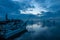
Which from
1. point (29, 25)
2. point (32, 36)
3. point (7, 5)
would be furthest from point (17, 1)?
point (32, 36)

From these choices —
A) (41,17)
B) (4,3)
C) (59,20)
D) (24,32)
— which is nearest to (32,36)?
(24,32)

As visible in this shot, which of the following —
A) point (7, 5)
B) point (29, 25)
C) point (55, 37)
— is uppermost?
point (7, 5)

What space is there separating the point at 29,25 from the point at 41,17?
24 centimetres

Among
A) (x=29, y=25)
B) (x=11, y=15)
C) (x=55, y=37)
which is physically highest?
(x=11, y=15)

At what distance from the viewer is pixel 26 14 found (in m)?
2.71

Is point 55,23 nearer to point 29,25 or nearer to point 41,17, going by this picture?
point 41,17

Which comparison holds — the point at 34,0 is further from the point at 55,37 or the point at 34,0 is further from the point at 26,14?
the point at 55,37

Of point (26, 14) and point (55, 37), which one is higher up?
point (26, 14)

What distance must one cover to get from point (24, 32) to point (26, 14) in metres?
0.30

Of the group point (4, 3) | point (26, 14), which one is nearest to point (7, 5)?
point (4, 3)

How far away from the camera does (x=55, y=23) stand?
2697 millimetres

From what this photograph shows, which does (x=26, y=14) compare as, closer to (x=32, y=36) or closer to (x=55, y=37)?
(x=32, y=36)

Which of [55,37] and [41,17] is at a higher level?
[41,17]

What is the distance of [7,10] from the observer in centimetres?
268
